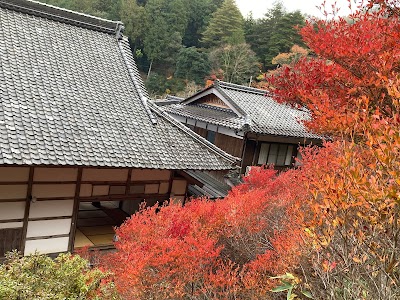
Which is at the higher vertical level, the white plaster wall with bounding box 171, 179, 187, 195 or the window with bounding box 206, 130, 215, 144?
the window with bounding box 206, 130, 215, 144

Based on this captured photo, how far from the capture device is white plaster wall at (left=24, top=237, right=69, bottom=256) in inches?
344

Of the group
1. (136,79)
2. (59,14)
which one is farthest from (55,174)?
(59,14)

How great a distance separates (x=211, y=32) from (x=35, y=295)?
4917 cm

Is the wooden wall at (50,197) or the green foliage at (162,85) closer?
the wooden wall at (50,197)

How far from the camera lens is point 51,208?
29.5ft

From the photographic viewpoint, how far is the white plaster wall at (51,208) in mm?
8727

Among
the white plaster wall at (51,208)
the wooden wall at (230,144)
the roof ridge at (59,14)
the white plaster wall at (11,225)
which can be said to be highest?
the roof ridge at (59,14)

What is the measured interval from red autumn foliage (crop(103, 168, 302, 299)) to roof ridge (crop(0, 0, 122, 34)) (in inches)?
306

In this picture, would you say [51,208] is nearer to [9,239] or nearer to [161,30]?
[9,239]

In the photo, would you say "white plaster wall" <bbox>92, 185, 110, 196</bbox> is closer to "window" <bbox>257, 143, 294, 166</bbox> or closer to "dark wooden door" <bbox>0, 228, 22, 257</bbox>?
"dark wooden door" <bbox>0, 228, 22, 257</bbox>

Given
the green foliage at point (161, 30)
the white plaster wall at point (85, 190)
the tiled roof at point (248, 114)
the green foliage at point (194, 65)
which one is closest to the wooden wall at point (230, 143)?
the tiled roof at point (248, 114)

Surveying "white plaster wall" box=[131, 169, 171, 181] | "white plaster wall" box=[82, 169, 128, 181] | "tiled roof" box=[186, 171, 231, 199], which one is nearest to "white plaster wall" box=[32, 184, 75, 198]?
"white plaster wall" box=[82, 169, 128, 181]

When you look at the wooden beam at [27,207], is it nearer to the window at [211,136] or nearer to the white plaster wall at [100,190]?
the white plaster wall at [100,190]

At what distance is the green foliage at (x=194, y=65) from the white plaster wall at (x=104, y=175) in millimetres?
33926
